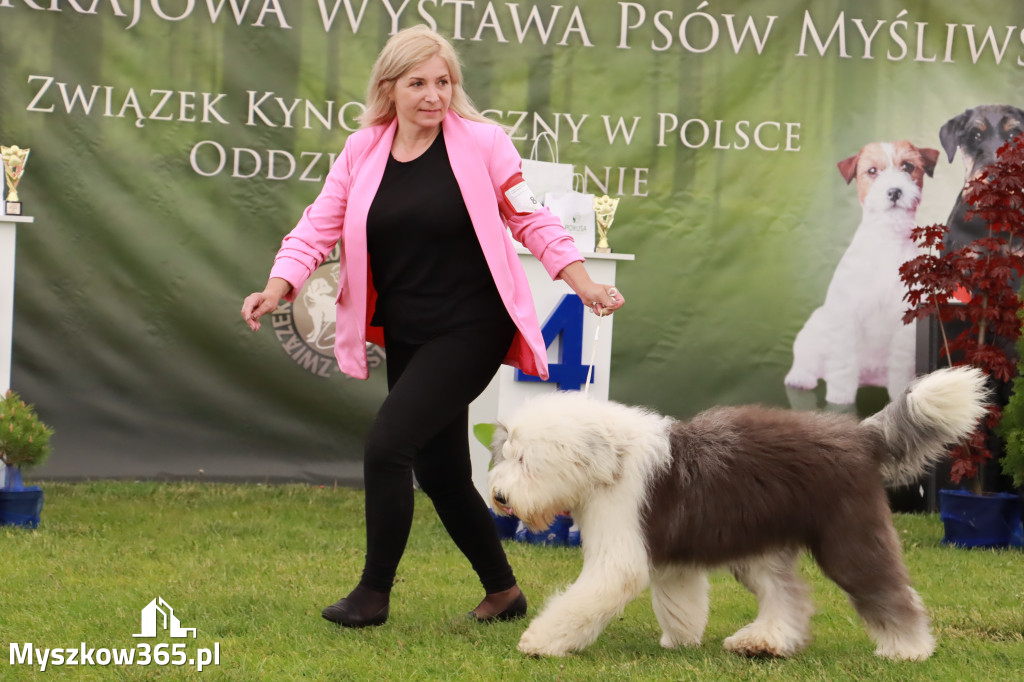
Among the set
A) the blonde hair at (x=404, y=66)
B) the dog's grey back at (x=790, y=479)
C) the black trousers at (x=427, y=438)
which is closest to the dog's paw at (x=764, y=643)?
the dog's grey back at (x=790, y=479)

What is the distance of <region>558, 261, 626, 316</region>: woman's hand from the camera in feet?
11.5

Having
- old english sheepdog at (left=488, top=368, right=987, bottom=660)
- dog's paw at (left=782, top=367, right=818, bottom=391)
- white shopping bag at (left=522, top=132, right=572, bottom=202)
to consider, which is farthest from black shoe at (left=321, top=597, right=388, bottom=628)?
dog's paw at (left=782, top=367, right=818, bottom=391)

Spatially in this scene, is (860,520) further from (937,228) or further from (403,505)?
(937,228)

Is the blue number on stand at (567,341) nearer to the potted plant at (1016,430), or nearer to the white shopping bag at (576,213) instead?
the white shopping bag at (576,213)

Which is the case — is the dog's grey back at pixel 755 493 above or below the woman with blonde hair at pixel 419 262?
below

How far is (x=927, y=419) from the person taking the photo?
3371 mm

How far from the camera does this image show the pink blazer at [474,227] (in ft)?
11.9

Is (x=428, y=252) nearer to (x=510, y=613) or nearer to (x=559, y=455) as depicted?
(x=559, y=455)

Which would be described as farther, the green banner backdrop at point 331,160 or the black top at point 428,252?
the green banner backdrop at point 331,160

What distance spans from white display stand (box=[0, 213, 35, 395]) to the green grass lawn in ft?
2.52

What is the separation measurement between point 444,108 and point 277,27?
3.27 meters

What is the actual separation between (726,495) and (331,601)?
1560mm

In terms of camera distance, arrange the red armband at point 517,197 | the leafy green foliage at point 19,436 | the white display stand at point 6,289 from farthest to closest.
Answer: the white display stand at point 6,289
the leafy green foliage at point 19,436
the red armband at point 517,197

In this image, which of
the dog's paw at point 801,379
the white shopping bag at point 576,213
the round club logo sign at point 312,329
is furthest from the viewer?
the dog's paw at point 801,379
